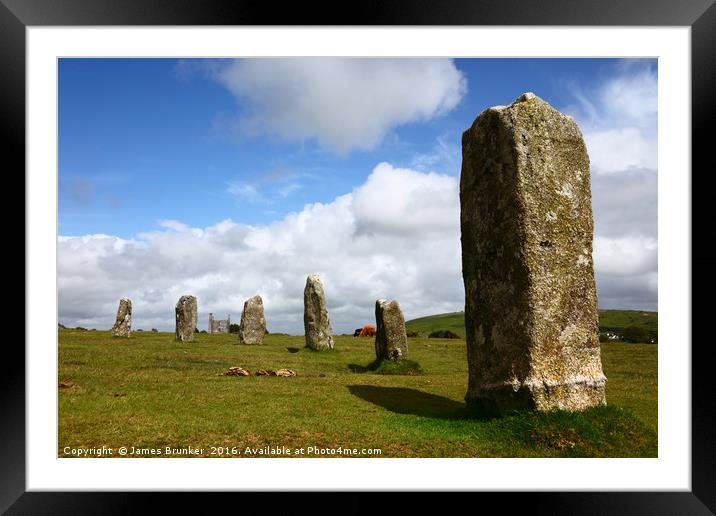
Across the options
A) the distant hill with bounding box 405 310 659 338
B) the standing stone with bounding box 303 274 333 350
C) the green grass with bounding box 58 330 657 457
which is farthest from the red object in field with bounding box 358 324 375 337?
the green grass with bounding box 58 330 657 457

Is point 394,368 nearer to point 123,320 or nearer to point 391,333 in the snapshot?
point 391,333

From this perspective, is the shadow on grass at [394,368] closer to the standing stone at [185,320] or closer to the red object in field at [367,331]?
the standing stone at [185,320]

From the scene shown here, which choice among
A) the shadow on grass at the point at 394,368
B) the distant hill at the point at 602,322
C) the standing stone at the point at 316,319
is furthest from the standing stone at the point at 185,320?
the distant hill at the point at 602,322

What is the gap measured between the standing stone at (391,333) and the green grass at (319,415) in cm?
227

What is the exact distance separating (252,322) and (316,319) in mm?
5269

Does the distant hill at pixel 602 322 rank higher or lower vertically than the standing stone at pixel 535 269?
lower

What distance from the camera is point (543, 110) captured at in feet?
35.1

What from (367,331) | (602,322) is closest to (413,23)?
(367,331)

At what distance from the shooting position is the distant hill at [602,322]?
41.5 meters

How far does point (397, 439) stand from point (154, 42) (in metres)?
8.55

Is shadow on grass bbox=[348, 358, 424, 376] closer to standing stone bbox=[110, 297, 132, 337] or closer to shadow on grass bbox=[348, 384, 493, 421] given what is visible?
shadow on grass bbox=[348, 384, 493, 421]

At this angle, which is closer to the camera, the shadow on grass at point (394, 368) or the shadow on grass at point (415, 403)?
the shadow on grass at point (415, 403)

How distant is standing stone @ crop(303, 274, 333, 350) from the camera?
1093 inches

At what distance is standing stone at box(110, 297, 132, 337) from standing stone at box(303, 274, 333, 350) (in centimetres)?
1163
